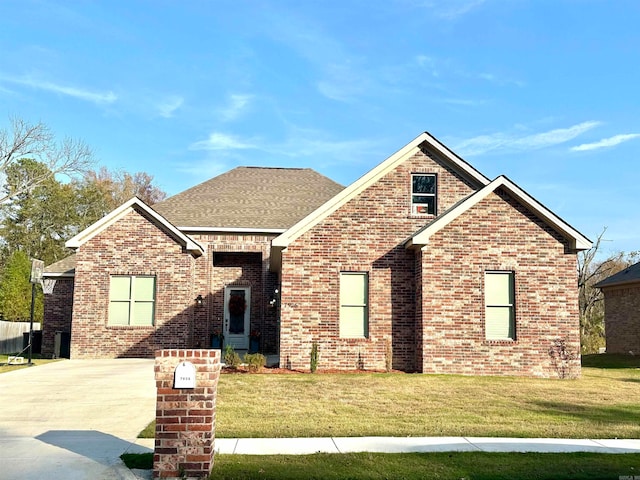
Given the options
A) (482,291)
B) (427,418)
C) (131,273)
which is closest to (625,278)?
(482,291)

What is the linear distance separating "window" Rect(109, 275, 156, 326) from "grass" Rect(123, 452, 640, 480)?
13.4 metres

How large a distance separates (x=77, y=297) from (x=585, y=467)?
1702 centimetres

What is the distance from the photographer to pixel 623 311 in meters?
24.3

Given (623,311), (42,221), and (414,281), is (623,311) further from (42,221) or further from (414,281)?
(42,221)

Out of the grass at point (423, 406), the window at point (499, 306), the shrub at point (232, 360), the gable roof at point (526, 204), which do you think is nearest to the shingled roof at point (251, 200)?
the shrub at point (232, 360)

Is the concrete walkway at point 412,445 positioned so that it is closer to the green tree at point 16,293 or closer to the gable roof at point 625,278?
the gable roof at point 625,278

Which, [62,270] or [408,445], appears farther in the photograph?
[62,270]

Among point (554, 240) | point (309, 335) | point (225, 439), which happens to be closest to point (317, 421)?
point (225, 439)

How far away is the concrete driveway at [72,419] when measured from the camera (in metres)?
6.45

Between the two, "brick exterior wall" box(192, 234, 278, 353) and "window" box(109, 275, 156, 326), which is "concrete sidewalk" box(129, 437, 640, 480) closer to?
"window" box(109, 275, 156, 326)

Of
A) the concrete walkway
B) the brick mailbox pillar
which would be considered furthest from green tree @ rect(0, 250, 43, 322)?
the brick mailbox pillar

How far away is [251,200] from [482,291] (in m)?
12.3

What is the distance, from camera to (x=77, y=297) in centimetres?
1934

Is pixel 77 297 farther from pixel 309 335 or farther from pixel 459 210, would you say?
pixel 459 210
